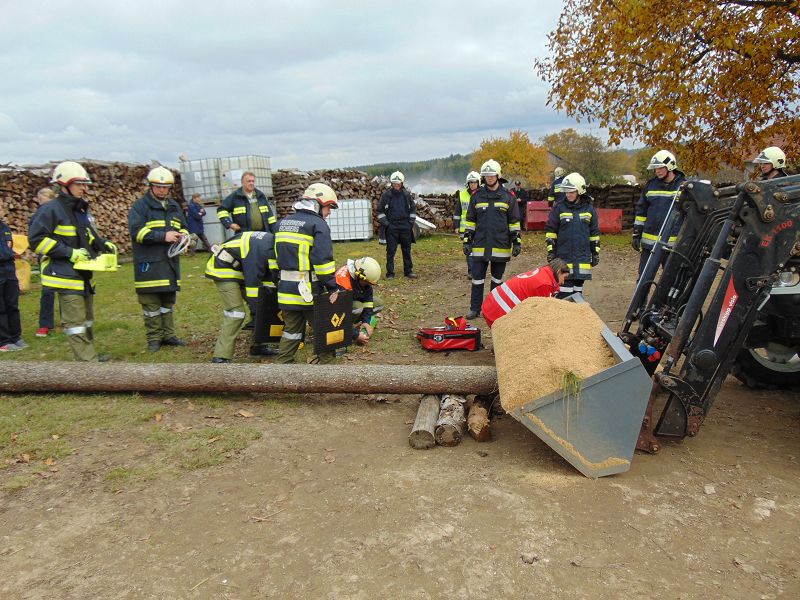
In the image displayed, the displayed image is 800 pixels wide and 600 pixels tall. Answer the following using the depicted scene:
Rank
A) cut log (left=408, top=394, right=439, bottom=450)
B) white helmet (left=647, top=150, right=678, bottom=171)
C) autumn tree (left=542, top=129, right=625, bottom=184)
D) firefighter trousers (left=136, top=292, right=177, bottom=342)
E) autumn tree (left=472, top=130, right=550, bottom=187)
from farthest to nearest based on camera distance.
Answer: autumn tree (left=472, top=130, right=550, bottom=187) < autumn tree (left=542, top=129, right=625, bottom=184) < white helmet (left=647, top=150, right=678, bottom=171) < firefighter trousers (left=136, top=292, right=177, bottom=342) < cut log (left=408, top=394, right=439, bottom=450)

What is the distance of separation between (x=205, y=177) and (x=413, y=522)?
15.2m

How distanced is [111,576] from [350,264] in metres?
4.11

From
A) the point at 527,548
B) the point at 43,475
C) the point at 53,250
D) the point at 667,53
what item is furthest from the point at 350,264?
the point at 667,53

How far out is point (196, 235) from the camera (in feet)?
51.9

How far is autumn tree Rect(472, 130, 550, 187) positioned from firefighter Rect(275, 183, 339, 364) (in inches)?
2554

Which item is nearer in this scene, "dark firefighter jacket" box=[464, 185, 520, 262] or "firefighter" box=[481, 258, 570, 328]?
"firefighter" box=[481, 258, 570, 328]

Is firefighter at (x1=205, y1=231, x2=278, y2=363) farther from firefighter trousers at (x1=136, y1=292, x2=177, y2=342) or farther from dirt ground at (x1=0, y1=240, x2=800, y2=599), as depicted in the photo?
dirt ground at (x1=0, y1=240, x2=800, y2=599)

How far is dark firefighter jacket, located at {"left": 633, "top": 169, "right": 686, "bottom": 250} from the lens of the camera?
7.30 meters

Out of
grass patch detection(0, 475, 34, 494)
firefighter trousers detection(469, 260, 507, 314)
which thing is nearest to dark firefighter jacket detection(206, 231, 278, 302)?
grass patch detection(0, 475, 34, 494)

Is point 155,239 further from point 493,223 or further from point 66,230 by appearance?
point 493,223

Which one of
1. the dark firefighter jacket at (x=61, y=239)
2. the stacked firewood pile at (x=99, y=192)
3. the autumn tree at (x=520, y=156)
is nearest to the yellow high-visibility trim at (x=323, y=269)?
the dark firefighter jacket at (x=61, y=239)

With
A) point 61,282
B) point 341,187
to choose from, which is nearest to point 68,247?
point 61,282

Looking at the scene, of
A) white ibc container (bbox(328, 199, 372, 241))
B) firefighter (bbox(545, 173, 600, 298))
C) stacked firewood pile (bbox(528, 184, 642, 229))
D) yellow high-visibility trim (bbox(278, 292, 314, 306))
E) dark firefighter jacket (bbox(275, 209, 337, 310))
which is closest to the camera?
dark firefighter jacket (bbox(275, 209, 337, 310))

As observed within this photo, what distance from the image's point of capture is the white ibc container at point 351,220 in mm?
18000
